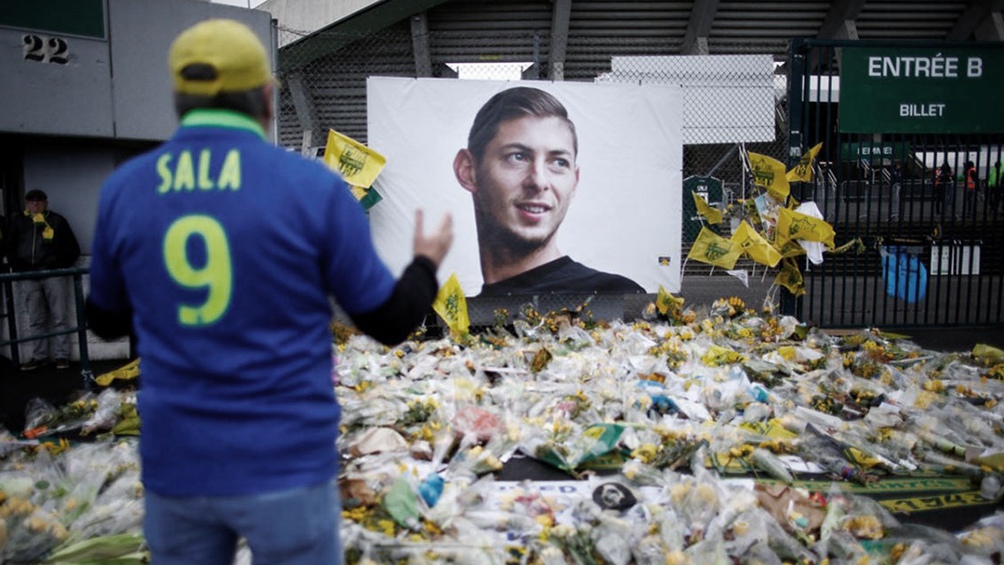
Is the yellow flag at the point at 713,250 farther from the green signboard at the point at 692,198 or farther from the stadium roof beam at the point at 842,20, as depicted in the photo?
the stadium roof beam at the point at 842,20

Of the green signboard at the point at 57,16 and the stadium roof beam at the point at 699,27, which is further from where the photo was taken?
the stadium roof beam at the point at 699,27

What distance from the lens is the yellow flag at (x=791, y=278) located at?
27.4ft

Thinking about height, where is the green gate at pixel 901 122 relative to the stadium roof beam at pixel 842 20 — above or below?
below

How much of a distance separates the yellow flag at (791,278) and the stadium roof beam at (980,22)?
15.8 metres

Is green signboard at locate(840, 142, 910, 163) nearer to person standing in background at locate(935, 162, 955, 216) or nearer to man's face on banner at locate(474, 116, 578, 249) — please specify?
person standing in background at locate(935, 162, 955, 216)

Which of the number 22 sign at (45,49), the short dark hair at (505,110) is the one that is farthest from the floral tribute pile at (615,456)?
the number 22 sign at (45,49)

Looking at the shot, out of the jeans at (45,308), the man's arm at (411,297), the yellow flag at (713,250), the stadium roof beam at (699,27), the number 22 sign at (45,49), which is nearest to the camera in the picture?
the man's arm at (411,297)

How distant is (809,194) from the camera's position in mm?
8461

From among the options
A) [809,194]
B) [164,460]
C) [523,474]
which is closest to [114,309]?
[164,460]

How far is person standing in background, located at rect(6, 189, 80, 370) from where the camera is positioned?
786 centimetres

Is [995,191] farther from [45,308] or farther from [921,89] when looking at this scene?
[45,308]

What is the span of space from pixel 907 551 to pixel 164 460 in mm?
2997

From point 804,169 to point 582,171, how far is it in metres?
2.39

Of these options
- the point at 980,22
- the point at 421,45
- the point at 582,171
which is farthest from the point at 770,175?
the point at 980,22
